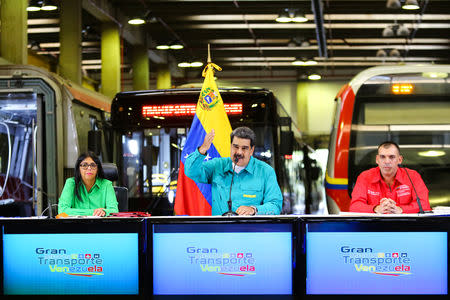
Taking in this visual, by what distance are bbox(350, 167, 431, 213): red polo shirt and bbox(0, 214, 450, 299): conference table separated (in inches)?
89.2

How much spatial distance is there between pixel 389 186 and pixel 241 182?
1.51 metres

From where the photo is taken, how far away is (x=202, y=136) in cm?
784

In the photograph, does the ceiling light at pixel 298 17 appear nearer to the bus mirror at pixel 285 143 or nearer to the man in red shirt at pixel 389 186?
the bus mirror at pixel 285 143

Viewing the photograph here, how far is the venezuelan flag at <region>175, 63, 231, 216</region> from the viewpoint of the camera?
25.9 ft

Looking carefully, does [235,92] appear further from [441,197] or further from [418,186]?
[418,186]

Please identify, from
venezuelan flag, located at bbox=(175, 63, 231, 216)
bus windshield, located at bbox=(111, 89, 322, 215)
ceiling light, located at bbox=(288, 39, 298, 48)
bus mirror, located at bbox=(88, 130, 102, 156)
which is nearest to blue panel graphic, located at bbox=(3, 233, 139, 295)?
venezuelan flag, located at bbox=(175, 63, 231, 216)

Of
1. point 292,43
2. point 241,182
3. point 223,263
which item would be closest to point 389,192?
point 241,182

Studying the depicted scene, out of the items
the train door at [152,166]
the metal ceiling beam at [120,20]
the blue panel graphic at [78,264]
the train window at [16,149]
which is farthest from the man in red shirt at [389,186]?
the metal ceiling beam at [120,20]

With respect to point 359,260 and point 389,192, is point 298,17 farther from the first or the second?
point 359,260

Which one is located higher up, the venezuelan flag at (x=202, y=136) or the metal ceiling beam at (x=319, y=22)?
the metal ceiling beam at (x=319, y=22)

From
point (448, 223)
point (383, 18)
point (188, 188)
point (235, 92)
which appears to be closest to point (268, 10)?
point (383, 18)

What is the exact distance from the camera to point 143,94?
11.0 meters

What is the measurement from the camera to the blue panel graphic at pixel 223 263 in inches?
163

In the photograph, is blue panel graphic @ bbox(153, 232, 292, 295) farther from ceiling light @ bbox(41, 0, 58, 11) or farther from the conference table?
ceiling light @ bbox(41, 0, 58, 11)
